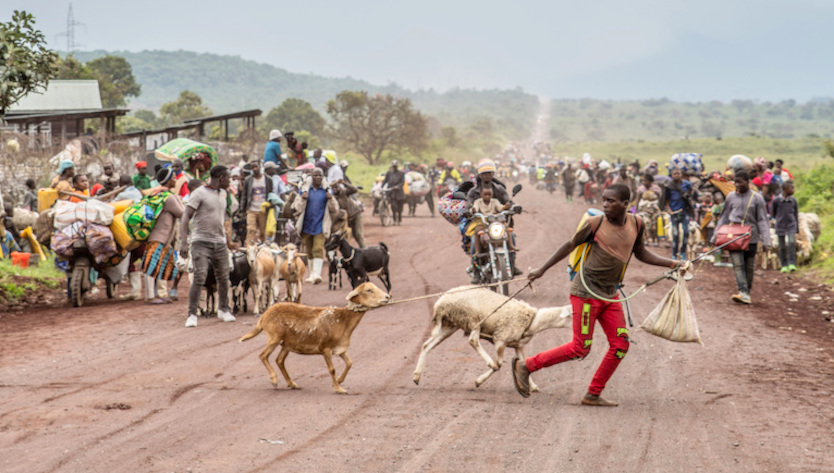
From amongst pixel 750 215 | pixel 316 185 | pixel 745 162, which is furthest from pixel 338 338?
pixel 745 162

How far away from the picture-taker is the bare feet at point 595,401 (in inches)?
297

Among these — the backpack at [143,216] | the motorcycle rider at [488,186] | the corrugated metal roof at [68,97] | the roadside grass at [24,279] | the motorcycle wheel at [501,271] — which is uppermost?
the corrugated metal roof at [68,97]

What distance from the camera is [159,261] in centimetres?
1311

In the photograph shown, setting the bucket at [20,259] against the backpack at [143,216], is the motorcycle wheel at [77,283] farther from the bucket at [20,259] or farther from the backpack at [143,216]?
the bucket at [20,259]

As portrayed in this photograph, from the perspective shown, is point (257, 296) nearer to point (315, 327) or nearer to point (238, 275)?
point (238, 275)

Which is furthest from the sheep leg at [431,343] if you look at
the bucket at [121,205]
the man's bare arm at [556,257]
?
the bucket at [121,205]

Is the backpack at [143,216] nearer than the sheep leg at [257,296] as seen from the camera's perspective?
No

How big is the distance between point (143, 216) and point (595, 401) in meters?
8.03

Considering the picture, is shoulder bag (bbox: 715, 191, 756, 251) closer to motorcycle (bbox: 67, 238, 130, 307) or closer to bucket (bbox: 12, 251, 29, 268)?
motorcycle (bbox: 67, 238, 130, 307)

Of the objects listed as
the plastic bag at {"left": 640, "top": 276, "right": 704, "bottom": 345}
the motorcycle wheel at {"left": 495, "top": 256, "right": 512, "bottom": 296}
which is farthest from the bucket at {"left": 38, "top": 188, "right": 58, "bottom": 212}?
the plastic bag at {"left": 640, "top": 276, "right": 704, "bottom": 345}

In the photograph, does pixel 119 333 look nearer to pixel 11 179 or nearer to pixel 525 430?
pixel 525 430

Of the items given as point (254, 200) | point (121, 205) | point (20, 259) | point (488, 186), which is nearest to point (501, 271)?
point (488, 186)

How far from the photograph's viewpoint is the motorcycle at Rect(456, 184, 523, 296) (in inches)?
477

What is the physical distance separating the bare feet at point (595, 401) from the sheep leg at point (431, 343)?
4.82 feet
